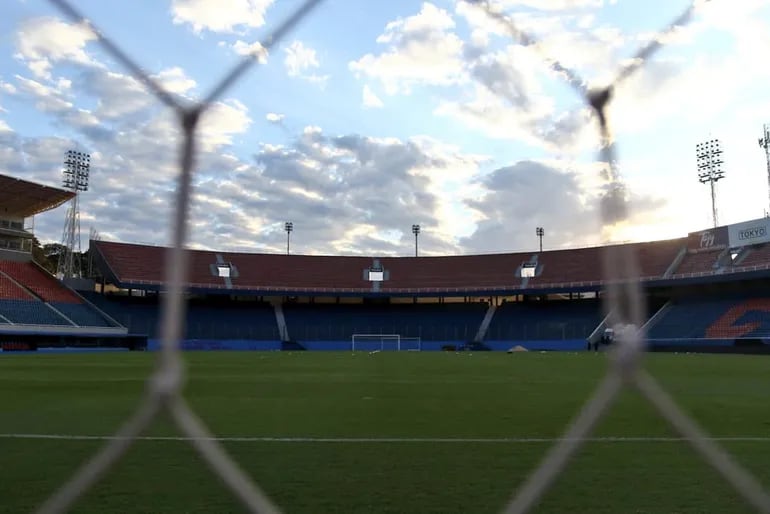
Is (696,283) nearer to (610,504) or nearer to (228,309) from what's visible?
(228,309)

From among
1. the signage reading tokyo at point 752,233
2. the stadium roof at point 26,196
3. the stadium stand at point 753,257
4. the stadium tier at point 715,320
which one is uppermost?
the stadium roof at point 26,196

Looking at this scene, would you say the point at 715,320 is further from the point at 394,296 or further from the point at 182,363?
the point at 182,363

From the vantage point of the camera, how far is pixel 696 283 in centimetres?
3481

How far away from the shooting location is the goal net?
41.8m

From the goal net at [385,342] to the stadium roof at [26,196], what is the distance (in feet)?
64.5

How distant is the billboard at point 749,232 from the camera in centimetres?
3271

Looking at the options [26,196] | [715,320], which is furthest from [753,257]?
[26,196]


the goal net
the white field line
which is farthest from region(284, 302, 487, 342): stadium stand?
the white field line

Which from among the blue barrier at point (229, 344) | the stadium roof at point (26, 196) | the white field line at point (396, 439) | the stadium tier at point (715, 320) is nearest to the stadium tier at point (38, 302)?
the stadium roof at point (26, 196)

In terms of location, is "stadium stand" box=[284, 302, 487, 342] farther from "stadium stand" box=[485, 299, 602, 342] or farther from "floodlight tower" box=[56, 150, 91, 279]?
"floodlight tower" box=[56, 150, 91, 279]

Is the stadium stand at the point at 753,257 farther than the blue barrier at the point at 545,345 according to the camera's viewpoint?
No

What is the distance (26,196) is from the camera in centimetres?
3456

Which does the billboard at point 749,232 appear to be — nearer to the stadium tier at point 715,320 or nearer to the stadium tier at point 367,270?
the stadium tier at point 715,320

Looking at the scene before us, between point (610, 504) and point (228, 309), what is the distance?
42321 mm
